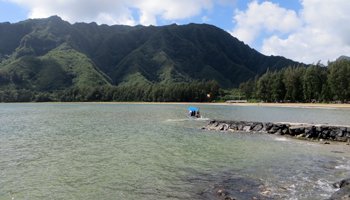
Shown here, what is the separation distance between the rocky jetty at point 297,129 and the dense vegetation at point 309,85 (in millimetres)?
87664

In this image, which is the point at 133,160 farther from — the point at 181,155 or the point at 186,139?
the point at 186,139

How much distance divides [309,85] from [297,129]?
10560 centimetres

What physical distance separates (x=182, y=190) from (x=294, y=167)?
11644 millimetres

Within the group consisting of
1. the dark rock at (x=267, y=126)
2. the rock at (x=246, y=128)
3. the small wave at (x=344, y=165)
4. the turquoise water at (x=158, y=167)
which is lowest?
the turquoise water at (x=158, y=167)

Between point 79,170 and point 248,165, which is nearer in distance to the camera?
point 79,170

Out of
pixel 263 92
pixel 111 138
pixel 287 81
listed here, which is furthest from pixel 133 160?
pixel 263 92

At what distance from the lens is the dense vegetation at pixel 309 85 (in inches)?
5207

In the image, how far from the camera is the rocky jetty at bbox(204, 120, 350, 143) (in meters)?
46.3

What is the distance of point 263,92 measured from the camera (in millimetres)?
182750

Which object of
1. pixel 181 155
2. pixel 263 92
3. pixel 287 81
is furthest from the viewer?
pixel 263 92

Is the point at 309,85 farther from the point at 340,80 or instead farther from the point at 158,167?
the point at 158,167

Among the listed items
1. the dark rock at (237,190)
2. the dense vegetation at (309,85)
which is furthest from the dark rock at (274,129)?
the dense vegetation at (309,85)

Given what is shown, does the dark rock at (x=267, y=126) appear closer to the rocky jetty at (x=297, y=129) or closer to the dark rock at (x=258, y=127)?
the rocky jetty at (x=297, y=129)

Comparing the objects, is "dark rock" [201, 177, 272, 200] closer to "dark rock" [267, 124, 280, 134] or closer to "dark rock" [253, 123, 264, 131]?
"dark rock" [267, 124, 280, 134]
